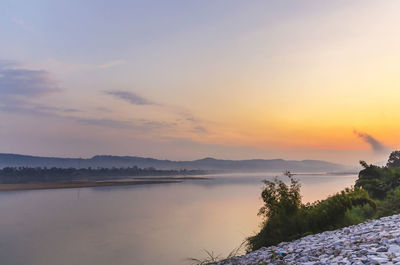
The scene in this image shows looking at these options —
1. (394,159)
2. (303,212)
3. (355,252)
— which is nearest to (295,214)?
(303,212)

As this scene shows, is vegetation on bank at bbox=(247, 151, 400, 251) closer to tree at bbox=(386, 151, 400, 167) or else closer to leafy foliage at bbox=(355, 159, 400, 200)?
leafy foliage at bbox=(355, 159, 400, 200)

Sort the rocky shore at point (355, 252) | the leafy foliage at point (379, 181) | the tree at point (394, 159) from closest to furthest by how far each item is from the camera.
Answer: the rocky shore at point (355, 252) → the leafy foliage at point (379, 181) → the tree at point (394, 159)

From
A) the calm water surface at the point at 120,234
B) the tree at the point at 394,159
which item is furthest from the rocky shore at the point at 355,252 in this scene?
the tree at the point at 394,159

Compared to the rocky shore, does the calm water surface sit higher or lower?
lower

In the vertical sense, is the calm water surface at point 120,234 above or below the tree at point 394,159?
below

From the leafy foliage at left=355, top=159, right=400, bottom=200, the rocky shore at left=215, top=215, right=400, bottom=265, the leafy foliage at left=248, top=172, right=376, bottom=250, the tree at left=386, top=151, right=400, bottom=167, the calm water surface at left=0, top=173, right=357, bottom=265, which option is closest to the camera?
the rocky shore at left=215, top=215, right=400, bottom=265

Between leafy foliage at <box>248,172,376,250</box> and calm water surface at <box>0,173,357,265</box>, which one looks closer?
leafy foliage at <box>248,172,376,250</box>

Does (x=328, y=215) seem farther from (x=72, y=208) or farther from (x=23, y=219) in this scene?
(x=72, y=208)

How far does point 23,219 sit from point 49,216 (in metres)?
2.53

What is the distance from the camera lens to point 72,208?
40844mm

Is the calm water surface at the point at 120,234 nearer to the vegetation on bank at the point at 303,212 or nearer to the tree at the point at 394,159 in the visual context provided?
the vegetation on bank at the point at 303,212

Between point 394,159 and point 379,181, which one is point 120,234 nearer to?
point 379,181

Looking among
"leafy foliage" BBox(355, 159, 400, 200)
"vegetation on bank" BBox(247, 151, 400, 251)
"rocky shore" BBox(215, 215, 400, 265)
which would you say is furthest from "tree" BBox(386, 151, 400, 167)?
"rocky shore" BBox(215, 215, 400, 265)

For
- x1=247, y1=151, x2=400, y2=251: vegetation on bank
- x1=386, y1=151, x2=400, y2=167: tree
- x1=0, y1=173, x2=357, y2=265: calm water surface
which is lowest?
x1=0, y1=173, x2=357, y2=265: calm water surface
